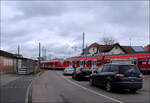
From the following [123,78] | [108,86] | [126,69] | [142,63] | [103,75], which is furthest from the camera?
[142,63]

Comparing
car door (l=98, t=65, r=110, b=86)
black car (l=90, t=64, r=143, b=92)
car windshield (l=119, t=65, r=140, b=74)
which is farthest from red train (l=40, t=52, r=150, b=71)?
car windshield (l=119, t=65, r=140, b=74)

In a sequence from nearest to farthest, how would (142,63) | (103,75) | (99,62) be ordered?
(103,75) < (142,63) < (99,62)

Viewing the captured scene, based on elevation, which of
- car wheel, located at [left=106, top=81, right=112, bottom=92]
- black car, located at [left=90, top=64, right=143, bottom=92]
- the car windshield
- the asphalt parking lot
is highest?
the car windshield

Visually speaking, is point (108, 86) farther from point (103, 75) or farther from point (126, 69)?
point (126, 69)

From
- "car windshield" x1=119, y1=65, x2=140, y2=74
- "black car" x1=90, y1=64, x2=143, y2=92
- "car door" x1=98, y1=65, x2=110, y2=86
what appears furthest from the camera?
"car door" x1=98, y1=65, x2=110, y2=86

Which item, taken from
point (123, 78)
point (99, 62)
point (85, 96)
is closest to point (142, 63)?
point (99, 62)

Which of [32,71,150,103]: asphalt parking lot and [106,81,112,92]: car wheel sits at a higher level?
[106,81,112,92]: car wheel

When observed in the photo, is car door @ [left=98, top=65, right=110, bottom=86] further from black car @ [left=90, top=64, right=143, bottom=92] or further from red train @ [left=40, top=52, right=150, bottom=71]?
red train @ [left=40, top=52, right=150, bottom=71]

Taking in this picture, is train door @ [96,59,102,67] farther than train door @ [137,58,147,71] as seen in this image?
Yes

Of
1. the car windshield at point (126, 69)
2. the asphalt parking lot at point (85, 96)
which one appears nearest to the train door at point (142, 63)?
the asphalt parking lot at point (85, 96)

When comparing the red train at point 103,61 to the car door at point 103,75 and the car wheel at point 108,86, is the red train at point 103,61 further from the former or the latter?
the car wheel at point 108,86

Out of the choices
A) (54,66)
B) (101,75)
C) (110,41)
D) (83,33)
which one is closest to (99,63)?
(83,33)

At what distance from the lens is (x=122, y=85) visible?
36.7 ft

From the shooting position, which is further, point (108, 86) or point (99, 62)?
point (99, 62)
